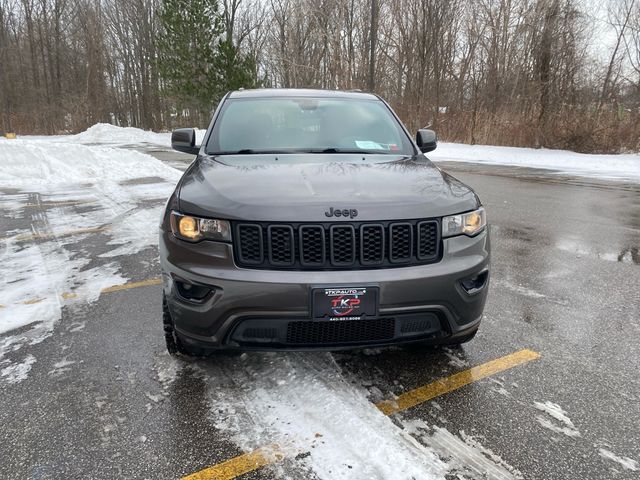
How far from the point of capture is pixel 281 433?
7.40ft

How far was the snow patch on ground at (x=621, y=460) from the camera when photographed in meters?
2.07

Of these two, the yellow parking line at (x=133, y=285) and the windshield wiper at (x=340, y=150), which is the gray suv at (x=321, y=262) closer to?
the windshield wiper at (x=340, y=150)

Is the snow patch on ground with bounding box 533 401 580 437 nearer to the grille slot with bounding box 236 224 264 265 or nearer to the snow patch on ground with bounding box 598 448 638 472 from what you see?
the snow patch on ground with bounding box 598 448 638 472

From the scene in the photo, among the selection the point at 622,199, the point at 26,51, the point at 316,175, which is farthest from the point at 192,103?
the point at 316,175

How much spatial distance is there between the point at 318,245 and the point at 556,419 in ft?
4.91

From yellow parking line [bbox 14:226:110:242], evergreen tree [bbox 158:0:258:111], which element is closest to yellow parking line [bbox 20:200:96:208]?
yellow parking line [bbox 14:226:110:242]

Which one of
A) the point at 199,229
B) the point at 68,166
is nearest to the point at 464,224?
the point at 199,229

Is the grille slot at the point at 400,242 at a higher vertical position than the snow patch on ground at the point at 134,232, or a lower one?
higher

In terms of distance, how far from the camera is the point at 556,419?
7.84 ft

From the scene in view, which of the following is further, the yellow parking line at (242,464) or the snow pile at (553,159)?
the snow pile at (553,159)

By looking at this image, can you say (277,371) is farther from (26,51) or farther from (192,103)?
(26,51)

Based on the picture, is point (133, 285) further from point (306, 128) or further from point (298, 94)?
point (298, 94)

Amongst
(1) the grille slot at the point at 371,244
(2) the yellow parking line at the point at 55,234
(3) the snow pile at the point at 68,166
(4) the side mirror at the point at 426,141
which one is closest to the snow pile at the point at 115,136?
(3) the snow pile at the point at 68,166

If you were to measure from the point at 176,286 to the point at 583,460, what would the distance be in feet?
6.84
